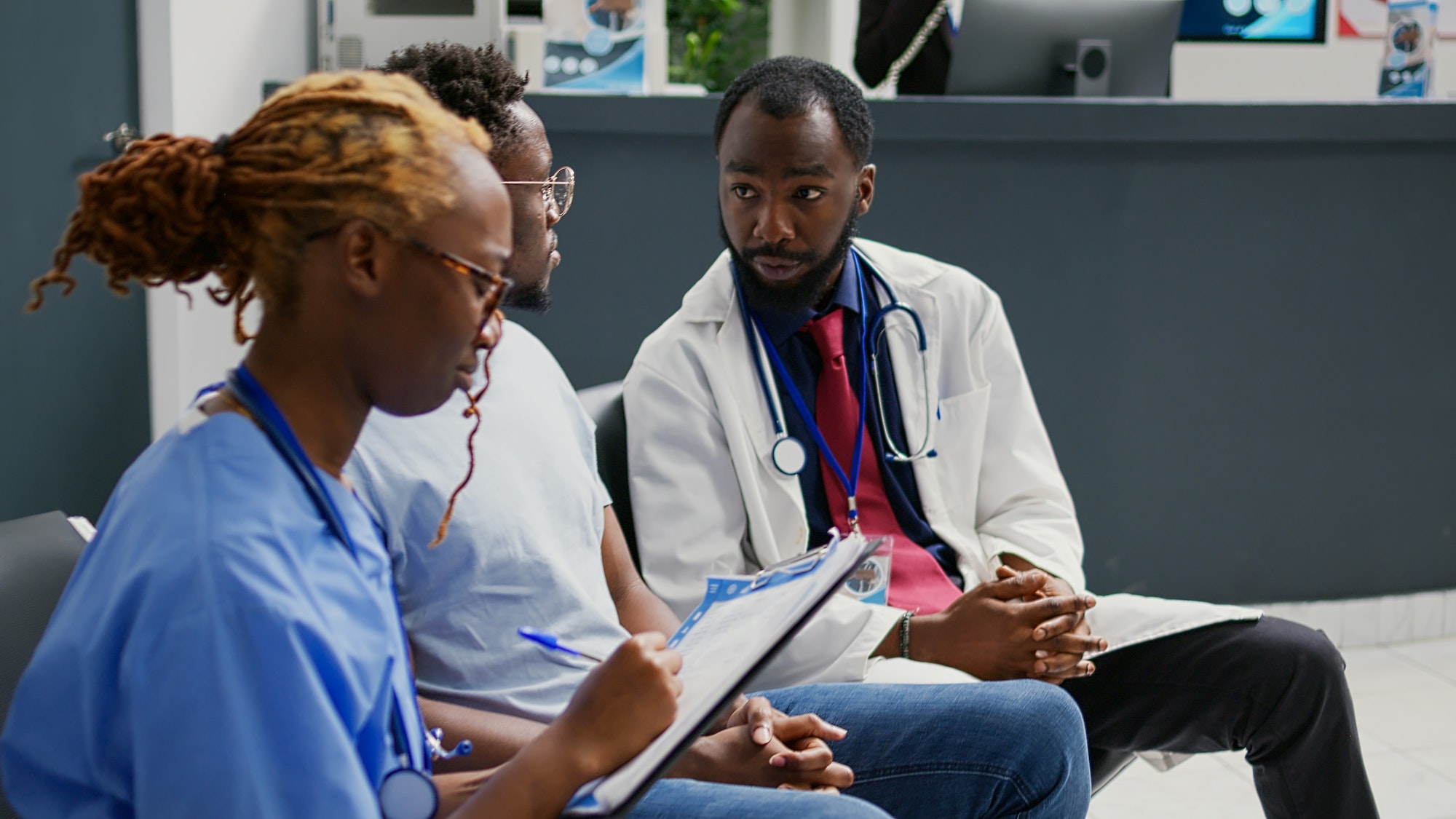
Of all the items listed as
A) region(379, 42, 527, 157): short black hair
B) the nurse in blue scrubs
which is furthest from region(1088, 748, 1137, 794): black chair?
region(379, 42, 527, 157): short black hair

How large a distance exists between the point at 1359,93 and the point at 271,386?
5.20 metres

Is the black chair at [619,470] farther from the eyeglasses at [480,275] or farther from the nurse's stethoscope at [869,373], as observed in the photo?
the eyeglasses at [480,275]

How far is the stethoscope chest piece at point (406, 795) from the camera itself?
774 millimetres

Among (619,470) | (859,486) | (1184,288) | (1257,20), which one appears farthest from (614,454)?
(1257,20)

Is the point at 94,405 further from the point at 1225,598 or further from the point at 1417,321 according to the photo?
the point at 1417,321

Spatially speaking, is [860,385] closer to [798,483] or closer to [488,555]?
[798,483]

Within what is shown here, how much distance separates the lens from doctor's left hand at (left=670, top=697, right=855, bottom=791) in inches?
44.3

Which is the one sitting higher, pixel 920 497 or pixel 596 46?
pixel 596 46

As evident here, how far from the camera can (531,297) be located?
4.45 feet

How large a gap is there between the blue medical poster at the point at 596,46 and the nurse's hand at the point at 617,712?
2045 mm

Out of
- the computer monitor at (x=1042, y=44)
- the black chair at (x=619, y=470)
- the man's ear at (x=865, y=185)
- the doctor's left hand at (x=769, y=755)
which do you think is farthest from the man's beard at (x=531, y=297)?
the computer monitor at (x=1042, y=44)

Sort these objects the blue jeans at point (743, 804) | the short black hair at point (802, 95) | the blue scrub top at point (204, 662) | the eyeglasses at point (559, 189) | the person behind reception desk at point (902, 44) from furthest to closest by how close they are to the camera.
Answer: the person behind reception desk at point (902, 44)
the short black hair at point (802, 95)
the eyeglasses at point (559, 189)
the blue jeans at point (743, 804)
the blue scrub top at point (204, 662)

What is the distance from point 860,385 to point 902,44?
160cm

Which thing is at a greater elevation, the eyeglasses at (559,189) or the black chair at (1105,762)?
the eyeglasses at (559,189)
